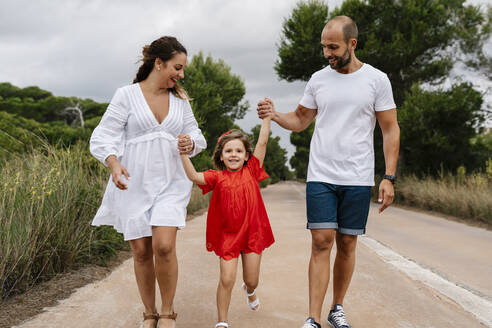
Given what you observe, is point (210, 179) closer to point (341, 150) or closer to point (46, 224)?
point (341, 150)

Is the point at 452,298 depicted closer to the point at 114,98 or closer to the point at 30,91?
the point at 114,98

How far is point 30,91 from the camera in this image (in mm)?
69312

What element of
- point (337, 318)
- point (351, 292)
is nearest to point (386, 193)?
point (337, 318)

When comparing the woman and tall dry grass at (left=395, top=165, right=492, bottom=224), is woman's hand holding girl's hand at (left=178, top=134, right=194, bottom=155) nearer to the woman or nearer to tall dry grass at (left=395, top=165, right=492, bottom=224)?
the woman

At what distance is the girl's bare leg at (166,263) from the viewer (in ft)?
10.5

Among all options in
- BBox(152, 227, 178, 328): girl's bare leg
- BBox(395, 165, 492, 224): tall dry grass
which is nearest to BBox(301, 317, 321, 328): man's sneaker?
BBox(152, 227, 178, 328): girl's bare leg

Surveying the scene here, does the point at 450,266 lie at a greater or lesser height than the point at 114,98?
lesser

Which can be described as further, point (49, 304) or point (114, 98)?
point (49, 304)

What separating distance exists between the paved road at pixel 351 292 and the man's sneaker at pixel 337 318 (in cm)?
15

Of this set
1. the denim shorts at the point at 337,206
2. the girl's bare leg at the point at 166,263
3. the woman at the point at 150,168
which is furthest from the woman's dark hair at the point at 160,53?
the denim shorts at the point at 337,206

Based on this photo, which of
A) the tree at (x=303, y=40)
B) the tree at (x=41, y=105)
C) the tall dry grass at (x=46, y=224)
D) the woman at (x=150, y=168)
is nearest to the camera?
the woman at (x=150, y=168)

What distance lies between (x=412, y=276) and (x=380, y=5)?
18.9 metres

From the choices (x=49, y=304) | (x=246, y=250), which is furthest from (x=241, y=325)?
(x=49, y=304)

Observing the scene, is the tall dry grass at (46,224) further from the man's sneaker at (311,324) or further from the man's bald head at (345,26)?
the man's bald head at (345,26)
